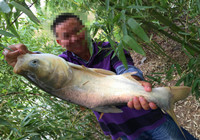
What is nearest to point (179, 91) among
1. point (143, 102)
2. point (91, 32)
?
point (143, 102)

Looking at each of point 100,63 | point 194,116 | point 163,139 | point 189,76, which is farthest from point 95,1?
point 194,116

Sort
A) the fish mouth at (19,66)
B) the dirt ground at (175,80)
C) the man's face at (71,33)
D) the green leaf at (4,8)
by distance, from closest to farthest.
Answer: the green leaf at (4,8)
the fish mouth at (19,66)
the man's face at (71,33)
the dirt ground at (175,80)

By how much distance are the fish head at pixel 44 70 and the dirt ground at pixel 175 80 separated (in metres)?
0.91

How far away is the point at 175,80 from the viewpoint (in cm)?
280

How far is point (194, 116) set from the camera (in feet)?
7.98

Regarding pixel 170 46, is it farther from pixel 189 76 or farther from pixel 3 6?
pixel 3 6

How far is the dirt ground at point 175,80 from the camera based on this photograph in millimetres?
2402

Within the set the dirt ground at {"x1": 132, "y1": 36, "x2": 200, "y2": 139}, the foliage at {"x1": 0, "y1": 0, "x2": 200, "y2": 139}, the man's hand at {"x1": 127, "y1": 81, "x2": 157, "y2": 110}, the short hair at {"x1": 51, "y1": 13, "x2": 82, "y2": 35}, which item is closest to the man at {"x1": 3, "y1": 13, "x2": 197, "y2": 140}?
the short hair at {"x1": 51, "y1": 13, "x2": 82, "y2": 35}

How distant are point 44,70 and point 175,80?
2256mm

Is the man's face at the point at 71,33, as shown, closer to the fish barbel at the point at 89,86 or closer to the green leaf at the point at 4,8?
the fish barbel at the point at 89,86

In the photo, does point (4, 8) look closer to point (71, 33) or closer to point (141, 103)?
point (71, 33)

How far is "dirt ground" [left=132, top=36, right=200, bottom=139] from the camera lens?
7.88 ft

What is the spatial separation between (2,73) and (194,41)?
1757mm

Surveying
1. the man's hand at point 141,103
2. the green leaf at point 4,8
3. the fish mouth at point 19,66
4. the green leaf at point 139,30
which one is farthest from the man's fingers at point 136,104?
the green leaf at point 4,8
